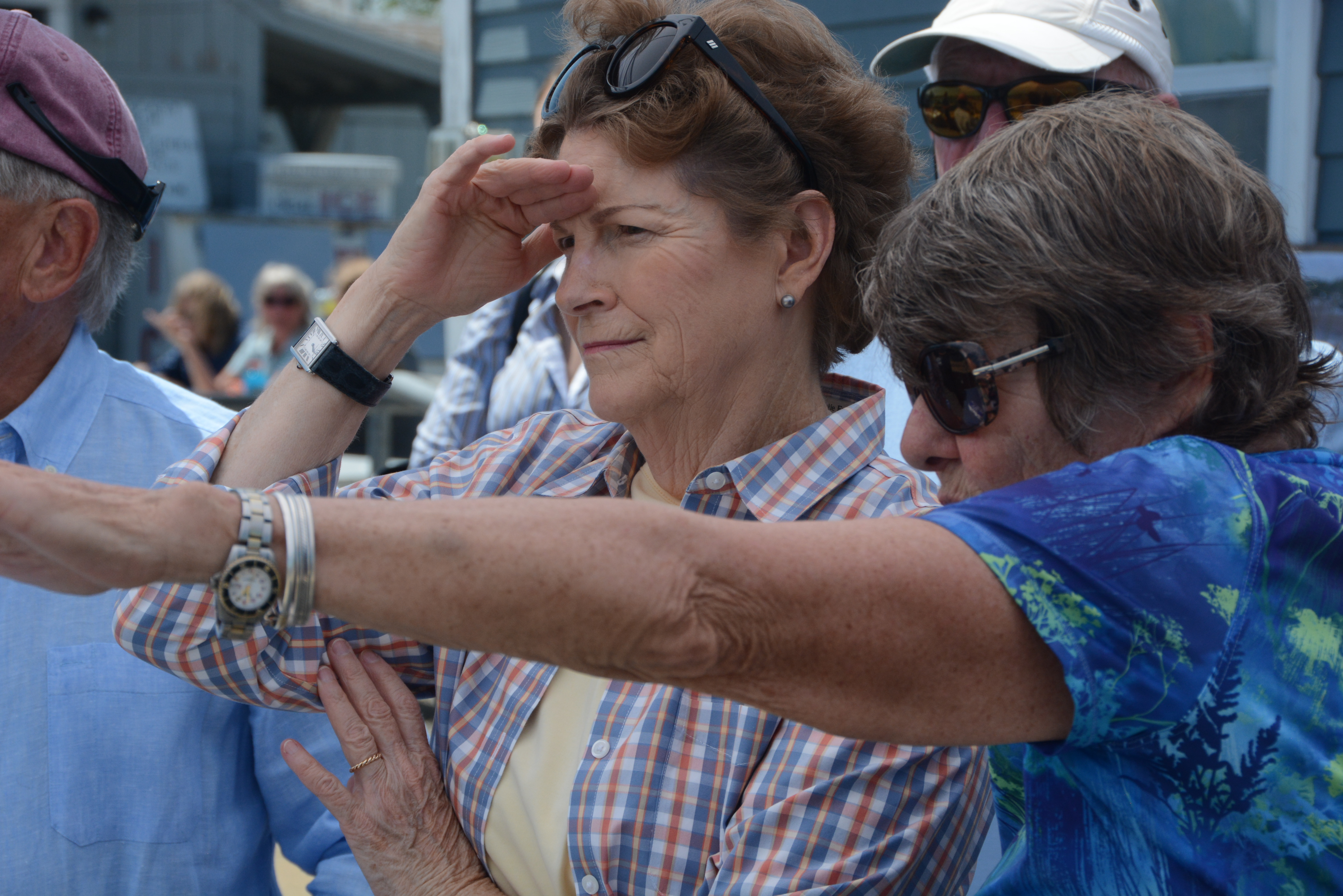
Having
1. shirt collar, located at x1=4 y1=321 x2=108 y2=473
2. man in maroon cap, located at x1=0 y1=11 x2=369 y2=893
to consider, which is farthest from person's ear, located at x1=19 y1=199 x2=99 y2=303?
shirt collar, located at x1=4 y1=321 x2=108 y2=473

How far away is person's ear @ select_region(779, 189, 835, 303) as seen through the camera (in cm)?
182

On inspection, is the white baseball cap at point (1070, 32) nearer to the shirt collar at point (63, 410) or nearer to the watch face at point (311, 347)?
the watch face at point (311, 347)

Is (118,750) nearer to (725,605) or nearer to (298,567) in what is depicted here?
(298,567)

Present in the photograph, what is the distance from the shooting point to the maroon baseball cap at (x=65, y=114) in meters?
1.82

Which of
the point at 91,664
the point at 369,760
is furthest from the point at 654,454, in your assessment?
the point at 91,664

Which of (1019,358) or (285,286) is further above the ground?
(1019,358)

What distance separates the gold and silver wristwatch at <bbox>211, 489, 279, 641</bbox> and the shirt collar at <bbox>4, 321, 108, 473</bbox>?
112 centimetres

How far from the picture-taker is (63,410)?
1946 mm

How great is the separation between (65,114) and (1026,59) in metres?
1.88

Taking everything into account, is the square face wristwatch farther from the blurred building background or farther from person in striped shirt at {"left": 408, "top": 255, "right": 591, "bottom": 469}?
person in striped shirt at {"left": 408, "top": 255, "right": 591, "bottom": 469}

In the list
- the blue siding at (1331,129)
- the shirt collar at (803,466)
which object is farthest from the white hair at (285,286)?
the shirt collar at (803,466)

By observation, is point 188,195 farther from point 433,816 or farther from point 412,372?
point 433,816

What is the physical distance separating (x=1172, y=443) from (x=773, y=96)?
Answer: 91cm

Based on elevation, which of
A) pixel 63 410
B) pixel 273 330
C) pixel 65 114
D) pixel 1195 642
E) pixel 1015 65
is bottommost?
pixel 273 330
